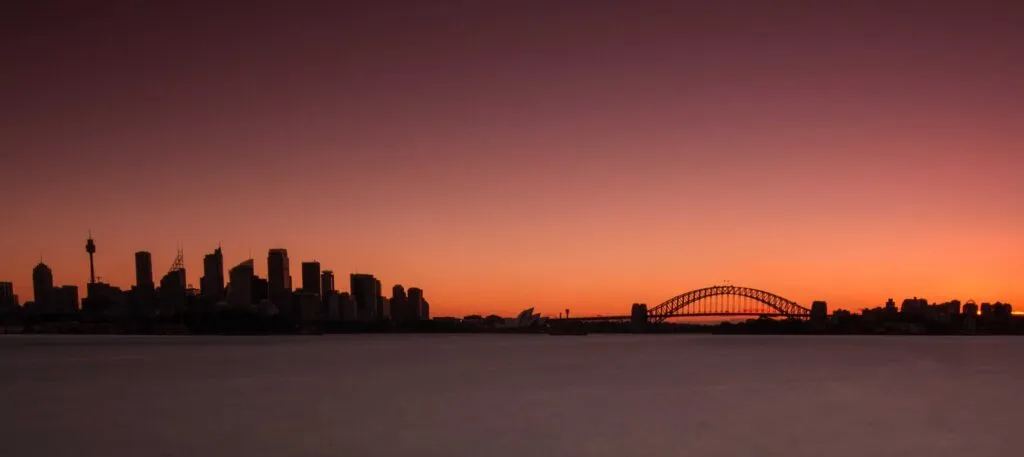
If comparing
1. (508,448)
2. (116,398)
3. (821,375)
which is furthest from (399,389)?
(821,375)

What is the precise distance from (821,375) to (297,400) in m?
48.1

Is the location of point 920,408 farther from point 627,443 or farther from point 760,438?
point 627,443

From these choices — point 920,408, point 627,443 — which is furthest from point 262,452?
point 920,408

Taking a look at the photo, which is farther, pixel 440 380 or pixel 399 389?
pixel 440 380

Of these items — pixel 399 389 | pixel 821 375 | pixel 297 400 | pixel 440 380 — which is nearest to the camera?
pixel 297 400

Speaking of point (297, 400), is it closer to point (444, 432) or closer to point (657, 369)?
point (444, 432)

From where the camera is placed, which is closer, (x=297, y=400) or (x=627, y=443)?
(x=627, y=443)

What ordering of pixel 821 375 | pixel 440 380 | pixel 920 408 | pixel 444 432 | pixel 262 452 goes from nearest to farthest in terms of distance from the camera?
pixel 262 452
pixel 444 432
pixel 920 408
pixel 440 380
pixel 821 375

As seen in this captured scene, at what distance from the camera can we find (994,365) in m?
91.7

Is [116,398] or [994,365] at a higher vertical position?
[116,398]

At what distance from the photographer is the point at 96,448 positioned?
3147cm

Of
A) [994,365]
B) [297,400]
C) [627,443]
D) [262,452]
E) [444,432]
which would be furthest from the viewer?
[994,365]

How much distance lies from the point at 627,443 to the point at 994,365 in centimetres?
7805

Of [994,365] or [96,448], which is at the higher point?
[96,448]
